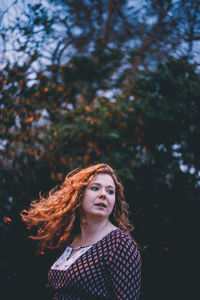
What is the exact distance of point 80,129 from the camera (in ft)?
11.6

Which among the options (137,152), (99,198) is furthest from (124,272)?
(137,152)

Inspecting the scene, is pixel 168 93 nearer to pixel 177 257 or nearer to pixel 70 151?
pixel 70 151

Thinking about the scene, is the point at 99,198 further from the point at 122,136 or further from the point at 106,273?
the point at 122,136

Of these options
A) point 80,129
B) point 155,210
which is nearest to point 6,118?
point 80,129

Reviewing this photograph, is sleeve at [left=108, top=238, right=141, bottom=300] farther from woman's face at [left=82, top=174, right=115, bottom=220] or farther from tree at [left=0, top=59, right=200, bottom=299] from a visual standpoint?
tree at [left=0, top=59, right=200, bottom=299]

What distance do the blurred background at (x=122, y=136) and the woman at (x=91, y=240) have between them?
0.71 m

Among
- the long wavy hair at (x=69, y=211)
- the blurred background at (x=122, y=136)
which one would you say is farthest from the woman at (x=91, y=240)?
the blurred background at (x=122, y=136)

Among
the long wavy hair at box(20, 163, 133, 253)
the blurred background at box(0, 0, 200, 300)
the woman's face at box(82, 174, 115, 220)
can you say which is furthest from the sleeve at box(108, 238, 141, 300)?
the blurred background at box(0, 0, 200, 300)

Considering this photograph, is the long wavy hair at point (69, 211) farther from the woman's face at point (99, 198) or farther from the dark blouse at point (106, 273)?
the dark blouse at point (106, 273)

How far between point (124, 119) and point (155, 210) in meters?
1.31

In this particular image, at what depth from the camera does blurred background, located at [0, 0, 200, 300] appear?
2795 millimetres

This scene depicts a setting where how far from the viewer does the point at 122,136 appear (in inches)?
144

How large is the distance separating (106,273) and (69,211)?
2.33 ft

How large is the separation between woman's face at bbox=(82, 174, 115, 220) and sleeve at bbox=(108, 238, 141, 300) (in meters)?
0.32
